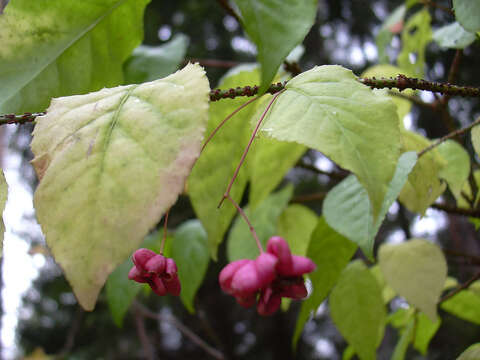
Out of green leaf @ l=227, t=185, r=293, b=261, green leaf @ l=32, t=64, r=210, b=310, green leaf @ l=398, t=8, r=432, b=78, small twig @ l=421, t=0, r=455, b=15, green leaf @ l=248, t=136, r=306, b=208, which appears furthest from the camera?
green leaf @ l=398, t=8, r=432, b=78

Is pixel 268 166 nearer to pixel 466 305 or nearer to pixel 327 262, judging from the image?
pixel 327 262

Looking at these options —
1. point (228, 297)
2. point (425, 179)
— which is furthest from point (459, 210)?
point (228, 297)

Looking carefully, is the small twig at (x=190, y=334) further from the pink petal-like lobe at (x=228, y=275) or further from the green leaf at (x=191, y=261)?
the pink petal-like lobe at (x=228, y=275)

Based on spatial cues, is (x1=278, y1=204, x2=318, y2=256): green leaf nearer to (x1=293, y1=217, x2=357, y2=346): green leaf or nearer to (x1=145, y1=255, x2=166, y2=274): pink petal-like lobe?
(x1=293, y1=217, x2=357, y2=346): green leaf

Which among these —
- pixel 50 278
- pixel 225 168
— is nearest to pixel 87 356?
pixel 50 278

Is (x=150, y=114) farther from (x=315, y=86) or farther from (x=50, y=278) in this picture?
(x=50, y=278)

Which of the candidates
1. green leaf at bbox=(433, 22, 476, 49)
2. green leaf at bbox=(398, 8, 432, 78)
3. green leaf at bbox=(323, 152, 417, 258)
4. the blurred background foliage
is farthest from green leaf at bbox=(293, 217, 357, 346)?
the blurred background foliage
